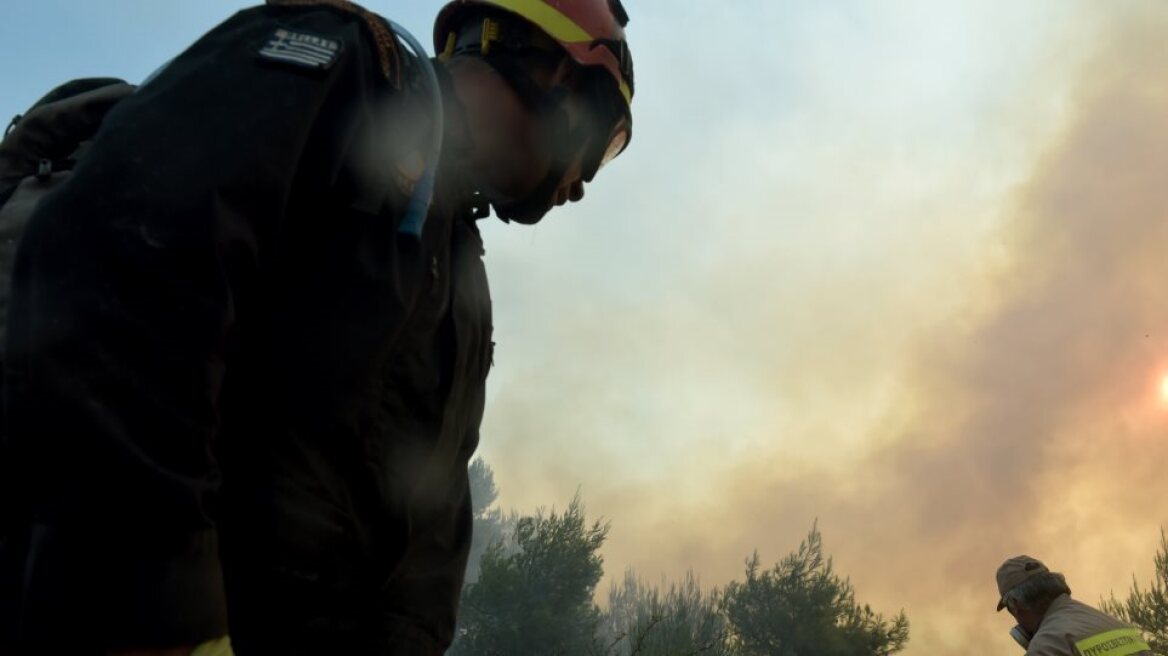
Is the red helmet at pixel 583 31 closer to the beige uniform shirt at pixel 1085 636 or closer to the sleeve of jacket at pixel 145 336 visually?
the sleeve of jacket at pixel 145 336

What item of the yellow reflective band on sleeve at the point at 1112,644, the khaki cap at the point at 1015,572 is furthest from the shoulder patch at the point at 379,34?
the khaki cap at the point at 1015,572

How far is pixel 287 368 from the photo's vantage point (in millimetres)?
1334

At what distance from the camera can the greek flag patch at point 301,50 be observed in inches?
52.0

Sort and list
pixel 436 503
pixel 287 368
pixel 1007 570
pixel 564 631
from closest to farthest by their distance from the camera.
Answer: pixel 287 368 < pixel 436 503 < pixel 1007 570 < pixel 564 631

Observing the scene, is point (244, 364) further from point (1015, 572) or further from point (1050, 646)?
point (1015, 572)

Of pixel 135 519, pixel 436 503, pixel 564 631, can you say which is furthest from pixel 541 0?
pixel 564 631

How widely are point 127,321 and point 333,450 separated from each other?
0.40 meters

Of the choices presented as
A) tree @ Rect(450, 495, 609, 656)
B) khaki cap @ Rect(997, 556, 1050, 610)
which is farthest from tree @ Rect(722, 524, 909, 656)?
khaki cap @ Rect(997, 556, 1050, 610)

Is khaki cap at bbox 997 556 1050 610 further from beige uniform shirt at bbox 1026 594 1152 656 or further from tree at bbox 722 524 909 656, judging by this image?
tree at bbox 722 524 909 656

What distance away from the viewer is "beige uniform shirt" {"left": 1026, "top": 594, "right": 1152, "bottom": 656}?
6.60 meters

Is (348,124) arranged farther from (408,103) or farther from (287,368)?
(287,368)

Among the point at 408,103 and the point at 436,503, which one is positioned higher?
the point at 408,103

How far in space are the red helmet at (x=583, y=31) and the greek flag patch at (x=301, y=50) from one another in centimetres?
89

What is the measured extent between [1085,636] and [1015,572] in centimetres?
123
